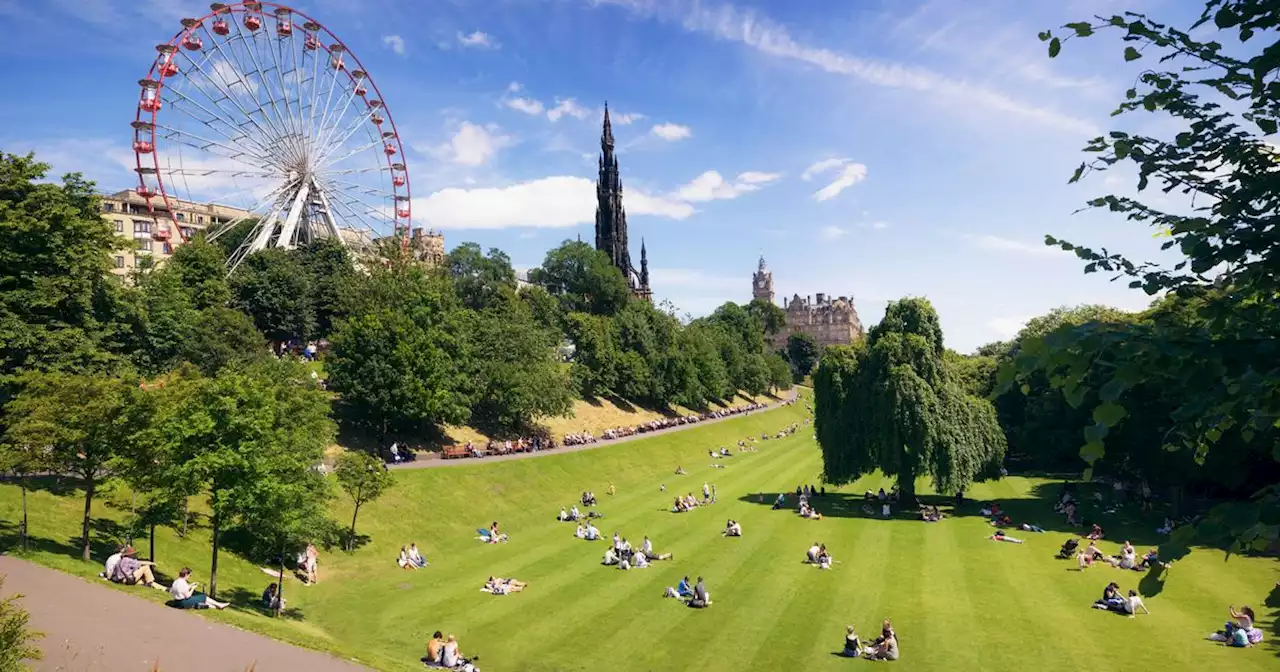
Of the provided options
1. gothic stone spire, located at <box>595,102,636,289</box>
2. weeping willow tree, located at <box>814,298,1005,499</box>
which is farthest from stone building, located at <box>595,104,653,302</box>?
weeping willow tree, located at <box>814,298,1005,499</box>

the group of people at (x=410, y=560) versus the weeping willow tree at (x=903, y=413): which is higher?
the weeping willow tree at (x=903, y=413)

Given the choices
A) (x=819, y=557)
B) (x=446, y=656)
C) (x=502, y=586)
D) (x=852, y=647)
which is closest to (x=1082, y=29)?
(x=852, y=647)

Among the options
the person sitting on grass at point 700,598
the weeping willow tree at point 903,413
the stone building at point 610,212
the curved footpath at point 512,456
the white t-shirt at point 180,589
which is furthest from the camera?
the stone building at point 610,212

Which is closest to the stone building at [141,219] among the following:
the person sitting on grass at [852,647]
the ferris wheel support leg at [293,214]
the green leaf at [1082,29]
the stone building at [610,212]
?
the ferris wheel support leg at [293,214]

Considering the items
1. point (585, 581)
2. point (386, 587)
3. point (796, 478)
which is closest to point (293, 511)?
point (386, 587)

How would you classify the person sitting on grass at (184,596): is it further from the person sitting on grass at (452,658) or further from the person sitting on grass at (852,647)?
the person sitting on grass at (852,647)

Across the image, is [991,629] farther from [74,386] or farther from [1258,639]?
[74,386]

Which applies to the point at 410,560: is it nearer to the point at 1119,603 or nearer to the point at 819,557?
the point at 819,557
